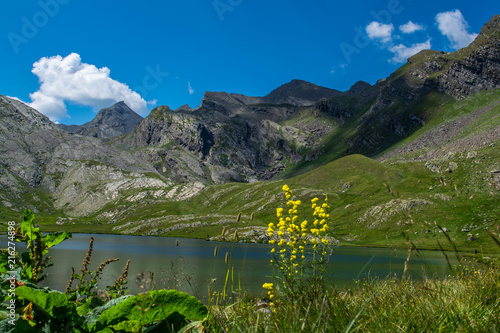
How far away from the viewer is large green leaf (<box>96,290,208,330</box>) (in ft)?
8.14

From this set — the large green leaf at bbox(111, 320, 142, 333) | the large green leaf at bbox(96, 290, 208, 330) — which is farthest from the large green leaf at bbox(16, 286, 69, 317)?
the large green leaf at bbox(111, 320, 142, 333)

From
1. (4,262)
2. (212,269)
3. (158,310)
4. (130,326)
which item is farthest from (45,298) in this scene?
(212,269)

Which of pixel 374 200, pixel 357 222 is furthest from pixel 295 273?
pixel 374 200

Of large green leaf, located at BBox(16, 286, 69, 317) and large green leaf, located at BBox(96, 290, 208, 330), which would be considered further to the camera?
large green leaf, located at BBox(96, 290, 208, 330)

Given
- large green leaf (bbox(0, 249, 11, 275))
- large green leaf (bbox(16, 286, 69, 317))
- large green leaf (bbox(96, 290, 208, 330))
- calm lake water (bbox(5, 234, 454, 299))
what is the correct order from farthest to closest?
calm lake water (bbox(5, 234, 454, 299)) → large green leaf (bbox(0, 249, 11, 275)) → large green leaf (bbox(96, 290, 208, 330)) → large green leaf (bbox(16, 286, 69, 317))

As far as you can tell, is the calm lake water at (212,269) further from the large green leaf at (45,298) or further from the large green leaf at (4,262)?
the large green leaf at (4,262)

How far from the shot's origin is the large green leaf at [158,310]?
8.14 ft

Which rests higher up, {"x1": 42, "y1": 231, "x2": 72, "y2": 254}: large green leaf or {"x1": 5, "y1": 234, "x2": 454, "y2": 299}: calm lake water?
{"x1": 42, "y1": 231, "x2": 72, "y2": 254}: large green leaf

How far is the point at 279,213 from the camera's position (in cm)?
693

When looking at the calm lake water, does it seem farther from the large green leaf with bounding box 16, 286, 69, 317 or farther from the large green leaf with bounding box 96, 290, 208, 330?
the large green leaf with bounding box 16, 286, 69, 317

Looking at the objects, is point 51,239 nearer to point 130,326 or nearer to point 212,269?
point 130,326

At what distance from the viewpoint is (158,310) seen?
262 cm

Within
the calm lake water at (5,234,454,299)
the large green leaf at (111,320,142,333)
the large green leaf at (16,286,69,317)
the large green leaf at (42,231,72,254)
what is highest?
the large green leaf at (42,231,72,254)

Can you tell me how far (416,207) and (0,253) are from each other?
17534 centimetres
